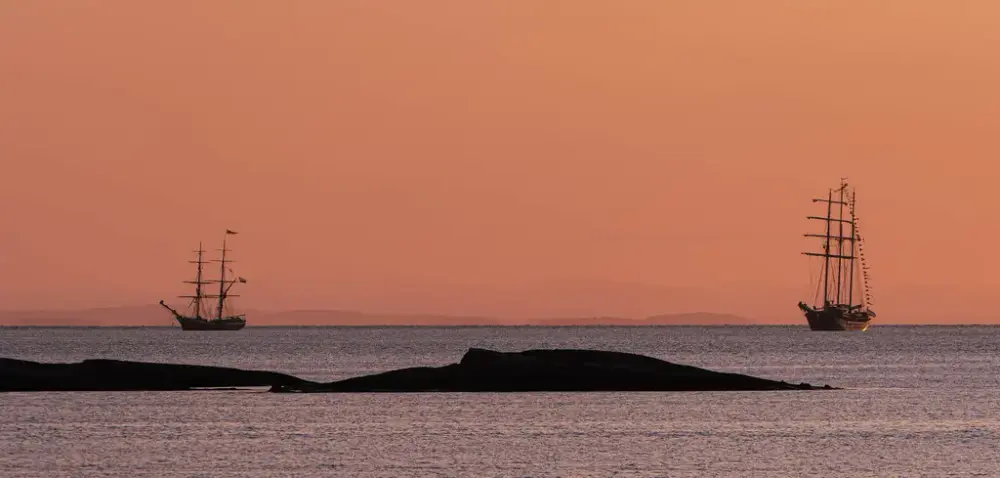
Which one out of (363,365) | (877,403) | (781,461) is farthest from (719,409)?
(363,365)

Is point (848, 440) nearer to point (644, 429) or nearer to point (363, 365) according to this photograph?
point (644, 429)

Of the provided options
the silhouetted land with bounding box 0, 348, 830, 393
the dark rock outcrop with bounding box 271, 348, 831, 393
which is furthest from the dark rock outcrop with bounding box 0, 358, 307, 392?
the dark rock outcrop with bounding box 271, 348, 831, 393

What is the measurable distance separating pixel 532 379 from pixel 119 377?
2266 centimetres

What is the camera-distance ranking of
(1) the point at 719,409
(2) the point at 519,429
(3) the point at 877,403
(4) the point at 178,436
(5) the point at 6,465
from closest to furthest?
(5) the point at 6,465, (4) the point at 178,436, (2) the point at 519,429, (1) the point at 719,409, (3) the point at 877,403

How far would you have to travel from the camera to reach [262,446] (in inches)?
2109

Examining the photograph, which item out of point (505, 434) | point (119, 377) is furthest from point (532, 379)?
point (505, 434)

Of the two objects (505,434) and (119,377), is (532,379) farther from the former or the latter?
(505,434)

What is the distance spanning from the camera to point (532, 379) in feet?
297

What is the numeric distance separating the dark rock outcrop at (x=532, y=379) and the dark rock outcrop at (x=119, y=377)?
3.96 metres

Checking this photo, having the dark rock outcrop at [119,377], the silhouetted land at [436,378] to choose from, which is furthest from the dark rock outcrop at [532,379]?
the dark rock outcrop at [119,377]

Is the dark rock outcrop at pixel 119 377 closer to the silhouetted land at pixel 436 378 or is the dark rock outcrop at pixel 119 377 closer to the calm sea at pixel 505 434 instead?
the silhouetted land at pixel 436 378

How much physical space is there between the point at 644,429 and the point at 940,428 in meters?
11.1

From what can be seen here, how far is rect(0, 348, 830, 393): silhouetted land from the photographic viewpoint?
294ft

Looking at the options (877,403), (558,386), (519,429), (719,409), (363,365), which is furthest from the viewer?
(363,365)
